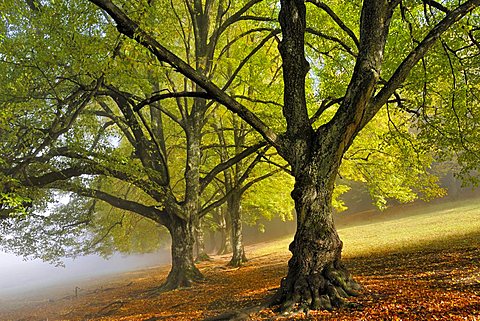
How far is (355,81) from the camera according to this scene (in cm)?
603

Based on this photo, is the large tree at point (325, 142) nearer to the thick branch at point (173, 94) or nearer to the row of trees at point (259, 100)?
the row of trees at point (259, 100)

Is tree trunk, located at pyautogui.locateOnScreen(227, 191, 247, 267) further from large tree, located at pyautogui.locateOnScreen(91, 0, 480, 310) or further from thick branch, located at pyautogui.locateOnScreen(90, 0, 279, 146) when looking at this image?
thick branch, located at pyautogui.locateOnScreen(90, 0, 279, 146)

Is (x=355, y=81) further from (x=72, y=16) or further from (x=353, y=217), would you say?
(x=353, y=217)

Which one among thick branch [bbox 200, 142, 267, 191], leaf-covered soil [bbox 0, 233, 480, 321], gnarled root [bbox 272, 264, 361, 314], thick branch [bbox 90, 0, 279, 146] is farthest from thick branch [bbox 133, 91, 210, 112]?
thick branch [bbox 200, 142, 267, 191]

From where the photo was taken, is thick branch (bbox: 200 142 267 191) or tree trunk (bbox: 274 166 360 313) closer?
tree trunk (bbox: 274 166 360 313)

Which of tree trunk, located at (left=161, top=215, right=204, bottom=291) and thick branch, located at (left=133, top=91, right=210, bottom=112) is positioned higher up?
thick branch, located at (left=133, top=91, right=210, bottom=112)

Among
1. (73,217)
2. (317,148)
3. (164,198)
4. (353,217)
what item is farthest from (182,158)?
(353,217)

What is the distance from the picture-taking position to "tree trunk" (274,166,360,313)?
578 cm

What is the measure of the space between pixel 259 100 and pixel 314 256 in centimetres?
770

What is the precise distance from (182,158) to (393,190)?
13694mm

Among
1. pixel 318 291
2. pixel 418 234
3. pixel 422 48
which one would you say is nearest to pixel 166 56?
pixel 422 48

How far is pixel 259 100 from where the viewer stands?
1245 cm

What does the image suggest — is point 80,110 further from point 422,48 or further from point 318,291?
point 422,48

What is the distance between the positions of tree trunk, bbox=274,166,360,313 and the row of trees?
0.02m
